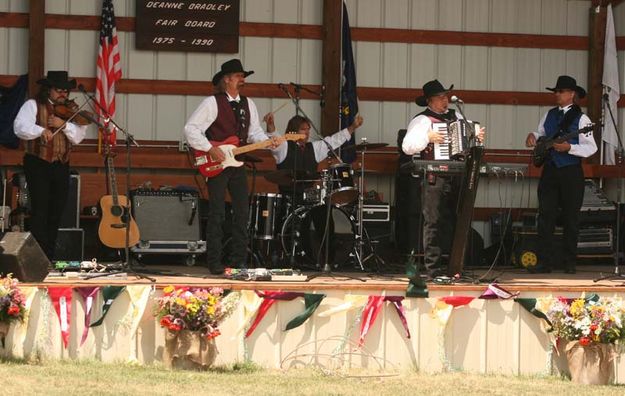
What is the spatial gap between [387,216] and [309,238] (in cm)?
124

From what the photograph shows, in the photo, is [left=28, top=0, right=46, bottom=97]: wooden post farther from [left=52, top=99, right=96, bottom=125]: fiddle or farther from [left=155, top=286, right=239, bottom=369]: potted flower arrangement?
[left=155, top=286, right=239, bottom=369]: potted flower arrangement

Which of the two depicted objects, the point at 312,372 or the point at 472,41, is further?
the point at 472,41

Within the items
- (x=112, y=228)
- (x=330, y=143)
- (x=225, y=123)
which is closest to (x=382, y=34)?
(x=330, y=143)

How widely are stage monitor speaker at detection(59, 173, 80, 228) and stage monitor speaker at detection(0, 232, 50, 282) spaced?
3164mm

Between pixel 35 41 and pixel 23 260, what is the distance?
4.72 m

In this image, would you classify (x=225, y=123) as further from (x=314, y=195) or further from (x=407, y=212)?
(x=407, y=212)

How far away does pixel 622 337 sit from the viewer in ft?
29.5

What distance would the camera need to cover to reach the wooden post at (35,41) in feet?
43.9

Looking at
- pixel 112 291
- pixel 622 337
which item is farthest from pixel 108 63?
pixel 622 337

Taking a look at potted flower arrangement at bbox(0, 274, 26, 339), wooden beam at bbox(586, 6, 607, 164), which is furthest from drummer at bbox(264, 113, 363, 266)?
potted flower arrangement at bbox(0, 274, 26, 339)

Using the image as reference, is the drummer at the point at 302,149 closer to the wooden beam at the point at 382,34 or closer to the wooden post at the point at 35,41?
the wooden beam at the point at 382,34

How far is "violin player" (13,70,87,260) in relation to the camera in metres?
11.0

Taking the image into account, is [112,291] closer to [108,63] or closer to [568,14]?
[108,63]

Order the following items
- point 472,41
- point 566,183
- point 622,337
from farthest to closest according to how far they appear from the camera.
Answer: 1. point 472,41
2. point 566,183
3. point 622,337
